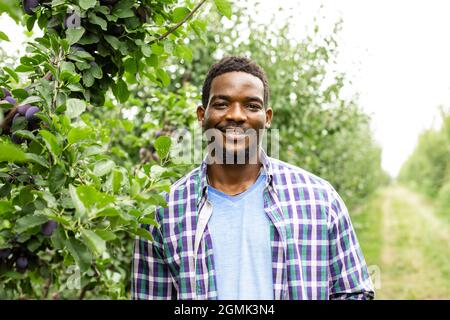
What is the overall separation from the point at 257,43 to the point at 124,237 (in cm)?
175

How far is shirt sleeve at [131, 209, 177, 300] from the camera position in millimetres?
1652

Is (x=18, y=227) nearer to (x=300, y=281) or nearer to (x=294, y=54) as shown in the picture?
(x=300, y=281)

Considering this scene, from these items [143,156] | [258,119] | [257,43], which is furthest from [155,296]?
[257,43]

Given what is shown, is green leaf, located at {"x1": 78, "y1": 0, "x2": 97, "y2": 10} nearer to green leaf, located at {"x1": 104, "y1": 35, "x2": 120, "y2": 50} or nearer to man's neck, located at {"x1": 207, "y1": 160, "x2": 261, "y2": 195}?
green leaf, located at {"x1": 104, "y1": 35, "x2": 120, "y2": 50}

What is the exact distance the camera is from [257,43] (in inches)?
152

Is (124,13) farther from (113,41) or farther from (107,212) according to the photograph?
(107,212)

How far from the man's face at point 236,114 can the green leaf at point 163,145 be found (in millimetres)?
318

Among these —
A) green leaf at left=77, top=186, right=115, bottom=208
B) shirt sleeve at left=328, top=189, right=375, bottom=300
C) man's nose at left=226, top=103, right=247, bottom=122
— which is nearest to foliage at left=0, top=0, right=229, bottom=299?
green leaf at left=77, top=186, right=115, bottom=208

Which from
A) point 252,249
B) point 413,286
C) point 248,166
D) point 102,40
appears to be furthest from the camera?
point 413,286

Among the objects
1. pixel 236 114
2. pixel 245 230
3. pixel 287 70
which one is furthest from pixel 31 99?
pixel 287 70

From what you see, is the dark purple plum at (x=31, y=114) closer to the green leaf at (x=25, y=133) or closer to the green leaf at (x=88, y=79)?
the green leaf at (x=25, y=133)

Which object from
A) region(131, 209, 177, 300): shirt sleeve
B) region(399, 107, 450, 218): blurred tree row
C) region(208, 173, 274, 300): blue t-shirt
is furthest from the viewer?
region(399, 107, 450, 218): blurred tree row

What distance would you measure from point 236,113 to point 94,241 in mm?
716

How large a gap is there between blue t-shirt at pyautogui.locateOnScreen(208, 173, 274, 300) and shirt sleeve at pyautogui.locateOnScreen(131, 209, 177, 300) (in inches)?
7.9
